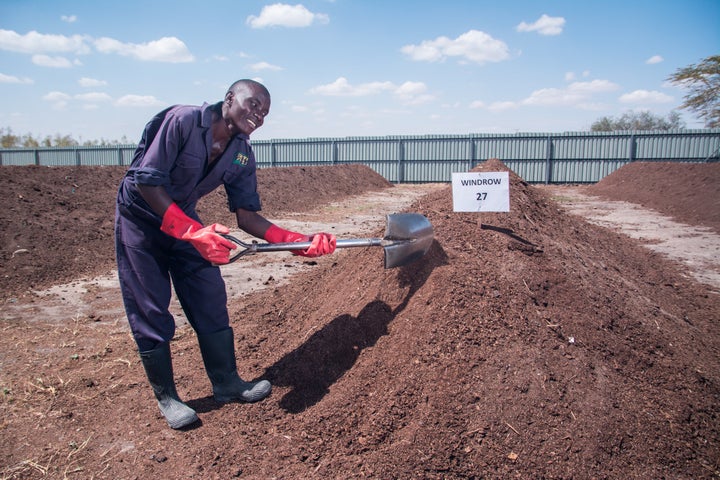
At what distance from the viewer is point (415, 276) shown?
3.36 metres

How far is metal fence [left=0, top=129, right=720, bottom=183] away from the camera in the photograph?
21734 millimetres

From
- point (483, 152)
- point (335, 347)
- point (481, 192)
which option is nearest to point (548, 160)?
point (483, 152)

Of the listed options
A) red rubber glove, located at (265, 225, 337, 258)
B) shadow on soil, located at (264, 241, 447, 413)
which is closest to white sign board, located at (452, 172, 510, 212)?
shadow on soil, located at (264, 241, 447, 413)

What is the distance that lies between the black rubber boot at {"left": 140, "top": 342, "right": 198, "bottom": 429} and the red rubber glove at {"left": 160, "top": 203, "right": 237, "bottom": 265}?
2.15ft

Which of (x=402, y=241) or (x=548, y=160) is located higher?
(x=548, y=160)

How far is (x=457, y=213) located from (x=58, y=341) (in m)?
3.54

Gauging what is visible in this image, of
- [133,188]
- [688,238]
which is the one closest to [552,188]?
[688,238]

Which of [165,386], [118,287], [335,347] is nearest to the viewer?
[165,386]

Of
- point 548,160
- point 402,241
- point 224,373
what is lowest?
point 224,373

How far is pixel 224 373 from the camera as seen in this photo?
2.96m

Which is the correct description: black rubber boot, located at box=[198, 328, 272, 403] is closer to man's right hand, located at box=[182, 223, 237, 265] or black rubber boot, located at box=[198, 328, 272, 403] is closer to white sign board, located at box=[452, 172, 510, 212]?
man's right hand, located at box=[182, 223, 237, 265]

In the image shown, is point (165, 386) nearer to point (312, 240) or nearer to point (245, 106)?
point (312, 240)

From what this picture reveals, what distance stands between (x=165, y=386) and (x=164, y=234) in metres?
0.86

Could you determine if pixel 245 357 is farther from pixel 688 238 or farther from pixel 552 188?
pixel 552 188
